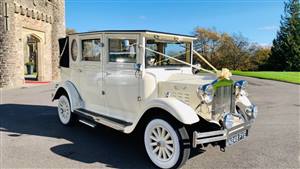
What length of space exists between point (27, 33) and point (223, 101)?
13738 millimetres

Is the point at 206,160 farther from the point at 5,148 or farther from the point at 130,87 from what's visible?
the point at 5,148

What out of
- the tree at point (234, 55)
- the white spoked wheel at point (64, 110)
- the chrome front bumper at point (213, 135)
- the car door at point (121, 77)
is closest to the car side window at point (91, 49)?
the car door at point (121, 77)

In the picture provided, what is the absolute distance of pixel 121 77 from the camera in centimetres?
408

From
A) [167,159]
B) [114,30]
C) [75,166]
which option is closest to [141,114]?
[167,159]

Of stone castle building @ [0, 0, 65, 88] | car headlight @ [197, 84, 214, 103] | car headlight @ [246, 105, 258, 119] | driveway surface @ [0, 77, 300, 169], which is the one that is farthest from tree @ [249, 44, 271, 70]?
car headlight @ [197, 84, 214, 103]

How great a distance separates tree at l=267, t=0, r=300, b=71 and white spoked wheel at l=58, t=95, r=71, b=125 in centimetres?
3573

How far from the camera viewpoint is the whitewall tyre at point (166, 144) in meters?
3.14

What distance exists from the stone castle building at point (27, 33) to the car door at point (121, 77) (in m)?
10.2

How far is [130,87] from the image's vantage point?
3.96m

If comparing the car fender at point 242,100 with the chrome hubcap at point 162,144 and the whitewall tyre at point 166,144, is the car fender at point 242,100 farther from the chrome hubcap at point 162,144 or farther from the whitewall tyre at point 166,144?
the chrome hubcap at point 162,144

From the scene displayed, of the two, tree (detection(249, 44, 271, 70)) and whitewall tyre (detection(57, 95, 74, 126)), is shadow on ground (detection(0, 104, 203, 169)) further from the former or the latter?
tree (detection(249, 44, 271, 70))

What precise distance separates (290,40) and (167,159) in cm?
3933

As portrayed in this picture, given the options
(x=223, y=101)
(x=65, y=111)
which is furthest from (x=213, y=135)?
(x=65, y=111)

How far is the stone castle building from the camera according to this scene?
12064mm
